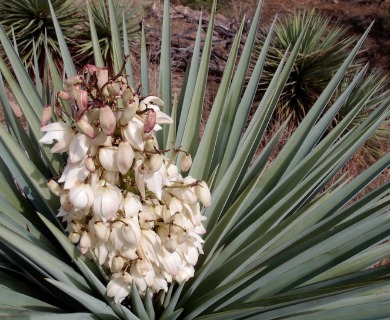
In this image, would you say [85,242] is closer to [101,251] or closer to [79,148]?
[101,251]

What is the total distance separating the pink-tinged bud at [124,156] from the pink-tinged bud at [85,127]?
65 mm

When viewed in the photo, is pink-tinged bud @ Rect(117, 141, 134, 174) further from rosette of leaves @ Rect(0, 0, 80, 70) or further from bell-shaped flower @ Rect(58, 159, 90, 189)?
rosette of leaves @ Rect(0, 0, 80, 70)

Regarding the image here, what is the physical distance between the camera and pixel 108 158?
1.10 meters

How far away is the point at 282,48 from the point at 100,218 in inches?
146

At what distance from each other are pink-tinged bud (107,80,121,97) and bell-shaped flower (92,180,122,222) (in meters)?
0.19

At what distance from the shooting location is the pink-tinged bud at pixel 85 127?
1078 mm

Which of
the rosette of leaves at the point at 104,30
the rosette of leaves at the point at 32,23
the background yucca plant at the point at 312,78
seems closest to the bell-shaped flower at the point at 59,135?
the background yucca plant at the point at 312,78

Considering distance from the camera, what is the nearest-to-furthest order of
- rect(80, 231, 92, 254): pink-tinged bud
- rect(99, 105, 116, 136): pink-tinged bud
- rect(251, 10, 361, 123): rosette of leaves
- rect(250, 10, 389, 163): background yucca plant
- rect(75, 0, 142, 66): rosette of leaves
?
rect(99, 105, 116, 136): pink-tinged bud, rect(80, 231, 92, 254): pink-tinged bud, rect(250, 10, 389, 163): background yucca plant, rect(251, 10, 361, 123): rosette of leaves, rect(75, 0, 142, 66): rosette of leaves

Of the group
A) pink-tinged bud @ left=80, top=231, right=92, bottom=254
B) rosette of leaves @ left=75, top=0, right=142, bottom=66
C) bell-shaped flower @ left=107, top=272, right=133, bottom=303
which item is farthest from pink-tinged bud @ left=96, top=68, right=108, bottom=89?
rosette of leaves @ left=75, top=0, right=142, bottom=66

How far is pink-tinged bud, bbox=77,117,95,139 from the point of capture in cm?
108

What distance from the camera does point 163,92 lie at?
6.46ft

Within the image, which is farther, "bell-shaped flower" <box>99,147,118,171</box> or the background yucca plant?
the background yucca plant

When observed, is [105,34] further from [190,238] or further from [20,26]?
[190,238]

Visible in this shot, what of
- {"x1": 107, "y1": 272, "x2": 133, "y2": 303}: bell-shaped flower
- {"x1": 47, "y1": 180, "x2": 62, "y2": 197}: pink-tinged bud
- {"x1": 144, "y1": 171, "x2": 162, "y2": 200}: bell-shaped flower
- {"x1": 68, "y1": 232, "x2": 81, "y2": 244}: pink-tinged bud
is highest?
{"x1": 144, "y1": 171, "x2": 162, "y2": 200}: bell-shaped flower
